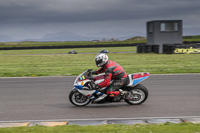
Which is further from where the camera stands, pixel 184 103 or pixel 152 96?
pixel 152 96

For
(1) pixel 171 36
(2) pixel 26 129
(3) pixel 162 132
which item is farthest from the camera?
(1) pixel 171 36

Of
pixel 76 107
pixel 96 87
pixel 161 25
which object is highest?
pixel 161 25

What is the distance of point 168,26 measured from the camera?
112 feet

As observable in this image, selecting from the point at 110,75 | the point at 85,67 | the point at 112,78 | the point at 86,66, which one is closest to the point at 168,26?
the point at 86,66

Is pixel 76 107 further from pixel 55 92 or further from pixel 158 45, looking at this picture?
pixel 158 45

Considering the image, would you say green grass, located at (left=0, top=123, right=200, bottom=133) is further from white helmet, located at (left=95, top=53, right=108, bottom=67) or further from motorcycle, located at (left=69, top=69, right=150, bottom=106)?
white helmet, located at (left=95, top=53, right=108, bottom=67)

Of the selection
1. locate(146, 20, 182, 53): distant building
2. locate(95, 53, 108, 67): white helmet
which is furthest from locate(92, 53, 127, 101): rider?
locate(146, 20, 182, 53): distant building

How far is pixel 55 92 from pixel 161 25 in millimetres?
25916

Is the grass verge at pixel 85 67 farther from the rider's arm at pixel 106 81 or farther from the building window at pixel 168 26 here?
the building window at pixel 168 26

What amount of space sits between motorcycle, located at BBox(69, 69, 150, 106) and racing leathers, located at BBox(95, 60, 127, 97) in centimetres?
11

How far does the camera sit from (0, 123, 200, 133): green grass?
16.8ft

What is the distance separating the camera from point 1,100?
8961 millimetres

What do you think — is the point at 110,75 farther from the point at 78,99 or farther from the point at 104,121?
the point at 104,121

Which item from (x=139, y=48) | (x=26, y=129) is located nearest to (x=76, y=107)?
(x=26, y=129)
